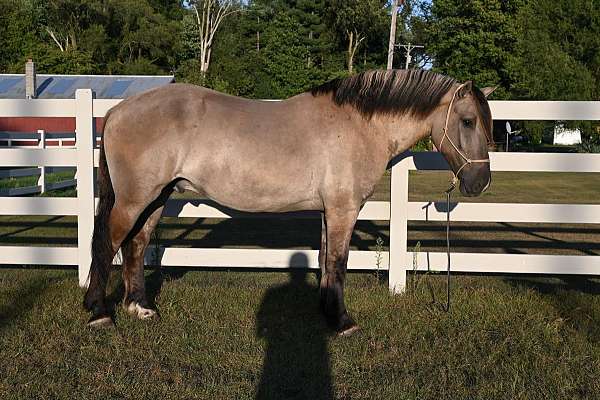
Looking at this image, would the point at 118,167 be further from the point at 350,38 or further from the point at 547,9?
the point at 350,38

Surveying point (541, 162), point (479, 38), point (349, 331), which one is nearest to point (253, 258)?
point (349, 331)

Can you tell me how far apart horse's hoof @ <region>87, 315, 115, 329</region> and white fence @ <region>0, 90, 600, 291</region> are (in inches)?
52.7

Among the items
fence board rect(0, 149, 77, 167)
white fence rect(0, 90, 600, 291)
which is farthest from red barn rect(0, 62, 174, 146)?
white fence rect(0, 90, 600, 291)

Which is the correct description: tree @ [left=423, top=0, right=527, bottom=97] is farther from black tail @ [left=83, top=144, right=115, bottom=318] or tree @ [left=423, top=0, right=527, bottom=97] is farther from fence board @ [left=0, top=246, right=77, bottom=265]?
black tail @ [left=83, top=144, right=115, bottom=318]

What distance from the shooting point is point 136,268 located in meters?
5.47

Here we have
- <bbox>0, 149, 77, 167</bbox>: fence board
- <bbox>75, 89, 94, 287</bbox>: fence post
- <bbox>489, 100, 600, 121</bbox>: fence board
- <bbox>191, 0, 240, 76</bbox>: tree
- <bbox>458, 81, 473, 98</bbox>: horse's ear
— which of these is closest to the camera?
<bbox>458, 81, 473, 98</bbox>: horse's ear

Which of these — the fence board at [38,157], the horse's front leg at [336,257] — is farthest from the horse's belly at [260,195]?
the fence board at [38,157]

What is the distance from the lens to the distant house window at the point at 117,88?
32094 millimetres

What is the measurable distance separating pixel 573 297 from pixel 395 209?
70.7 inches

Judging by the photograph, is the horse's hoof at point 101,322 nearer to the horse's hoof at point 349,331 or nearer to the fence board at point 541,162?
the horse's hoof at point 349,331

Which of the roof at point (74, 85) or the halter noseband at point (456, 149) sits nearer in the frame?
the halter noseband at point (456, 149)

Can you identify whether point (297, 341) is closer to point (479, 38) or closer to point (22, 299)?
point (22, 299)

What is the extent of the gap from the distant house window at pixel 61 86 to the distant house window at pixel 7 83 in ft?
6.71

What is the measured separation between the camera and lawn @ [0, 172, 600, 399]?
3.83 meters
